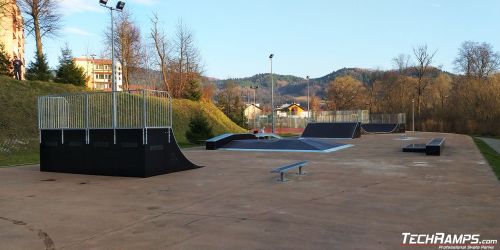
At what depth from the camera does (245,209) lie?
26.7 ft

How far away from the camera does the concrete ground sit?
19.9ft

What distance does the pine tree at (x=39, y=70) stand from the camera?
1428 inches

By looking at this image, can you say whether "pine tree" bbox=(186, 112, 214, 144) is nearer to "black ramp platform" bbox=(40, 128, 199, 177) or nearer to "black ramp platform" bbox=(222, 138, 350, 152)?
"black ramp platform" bbox=(222, 138, 350, 152)

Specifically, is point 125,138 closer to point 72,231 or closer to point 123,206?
point 123,206

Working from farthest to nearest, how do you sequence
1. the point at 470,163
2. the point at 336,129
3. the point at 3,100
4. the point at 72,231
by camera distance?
the point at 336,129
the point at 3,100
the point at 470,163
the point at 72,231

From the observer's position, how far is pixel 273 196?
953cm

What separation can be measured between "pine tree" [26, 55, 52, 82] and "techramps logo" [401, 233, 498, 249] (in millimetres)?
36912

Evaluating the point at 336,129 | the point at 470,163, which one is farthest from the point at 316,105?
the point at 470,163

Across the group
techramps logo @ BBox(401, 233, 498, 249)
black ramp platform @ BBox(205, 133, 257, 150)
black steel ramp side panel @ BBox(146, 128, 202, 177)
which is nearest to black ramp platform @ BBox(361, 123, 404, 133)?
black ramp platform @ BBox(205, 133, 257, 150)

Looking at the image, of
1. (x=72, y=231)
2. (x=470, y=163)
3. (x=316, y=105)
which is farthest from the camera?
(x=316, y=105)

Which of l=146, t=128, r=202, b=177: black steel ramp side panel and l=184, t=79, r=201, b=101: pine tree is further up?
l=184, t=79, r=201, b=101: pine tree

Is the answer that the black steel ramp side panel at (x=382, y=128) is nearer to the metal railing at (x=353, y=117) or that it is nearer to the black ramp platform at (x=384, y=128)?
the black ramp platform at (x=384, y=128)

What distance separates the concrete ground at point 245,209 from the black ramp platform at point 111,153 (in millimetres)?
616

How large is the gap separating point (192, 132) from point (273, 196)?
22.9 meters
